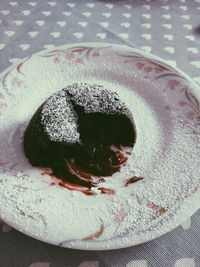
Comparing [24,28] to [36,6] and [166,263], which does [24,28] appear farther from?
[166,263]

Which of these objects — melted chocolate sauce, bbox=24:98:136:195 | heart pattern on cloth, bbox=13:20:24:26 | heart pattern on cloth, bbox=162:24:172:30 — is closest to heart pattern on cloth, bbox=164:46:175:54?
heart pattern on cloth, bbox=162:24:172:30

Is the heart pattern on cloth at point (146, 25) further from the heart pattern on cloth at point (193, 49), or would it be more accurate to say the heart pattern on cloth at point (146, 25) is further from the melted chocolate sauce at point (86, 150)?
the melted chocolate sauce at point (86, 150)

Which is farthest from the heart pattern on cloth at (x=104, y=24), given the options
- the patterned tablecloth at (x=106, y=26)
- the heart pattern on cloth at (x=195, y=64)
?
the heart pattern on cloth at (x=195, y=64)

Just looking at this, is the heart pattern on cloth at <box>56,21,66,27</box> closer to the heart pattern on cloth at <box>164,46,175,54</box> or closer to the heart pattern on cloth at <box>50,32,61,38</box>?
the heart pattern on cloth at <box>50,32,61,38</box>

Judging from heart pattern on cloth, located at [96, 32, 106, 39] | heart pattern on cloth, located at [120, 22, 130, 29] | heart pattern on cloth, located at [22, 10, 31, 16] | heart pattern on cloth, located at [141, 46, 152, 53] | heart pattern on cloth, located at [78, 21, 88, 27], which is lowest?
heart pattern on cloth, located at [22, 10, 31, 16]

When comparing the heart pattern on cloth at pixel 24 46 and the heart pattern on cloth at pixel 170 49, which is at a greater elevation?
the heart pattern on cloth at pixel 170 49

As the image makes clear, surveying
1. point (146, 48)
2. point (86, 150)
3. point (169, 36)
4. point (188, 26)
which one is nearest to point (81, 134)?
point (86, 150)

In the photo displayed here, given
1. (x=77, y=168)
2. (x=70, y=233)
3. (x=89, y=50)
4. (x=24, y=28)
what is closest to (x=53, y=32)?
(x=24, y=28)

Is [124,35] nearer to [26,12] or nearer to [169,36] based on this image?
[169,36]
